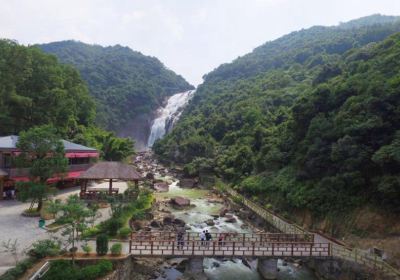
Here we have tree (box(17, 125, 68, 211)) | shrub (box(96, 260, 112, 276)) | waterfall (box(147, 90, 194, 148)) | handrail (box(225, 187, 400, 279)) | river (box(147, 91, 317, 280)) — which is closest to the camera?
shrub (box(96, 260, 112, 276))

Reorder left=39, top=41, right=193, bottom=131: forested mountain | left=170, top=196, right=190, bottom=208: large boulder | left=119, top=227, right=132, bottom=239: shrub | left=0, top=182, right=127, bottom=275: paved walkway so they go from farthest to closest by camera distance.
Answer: left=39, top=41, right=193, bottom=131: forested mountain < left=170, top=196, right=190, bottom=208: large boulder < left=119, top=227, right=132, bottom=239: shrub < left=0, top=182, right=127, bottom=275: paved walkway

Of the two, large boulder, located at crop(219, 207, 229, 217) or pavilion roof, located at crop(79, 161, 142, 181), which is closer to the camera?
pavilion roof, located at crop(79, 161, 142, 181)

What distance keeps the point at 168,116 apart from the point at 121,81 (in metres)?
28.8

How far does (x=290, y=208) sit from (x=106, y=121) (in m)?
86.1

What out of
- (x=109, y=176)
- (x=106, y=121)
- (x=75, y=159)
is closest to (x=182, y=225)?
(x=109, y=176)

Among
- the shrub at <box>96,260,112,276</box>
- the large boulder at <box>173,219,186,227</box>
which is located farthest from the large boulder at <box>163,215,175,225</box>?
the shrub at <box>96,260,112,276</box>

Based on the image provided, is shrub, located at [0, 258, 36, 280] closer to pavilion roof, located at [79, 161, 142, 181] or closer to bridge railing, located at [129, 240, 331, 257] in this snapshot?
bridge railing, located at [129, 240, 331, 257]

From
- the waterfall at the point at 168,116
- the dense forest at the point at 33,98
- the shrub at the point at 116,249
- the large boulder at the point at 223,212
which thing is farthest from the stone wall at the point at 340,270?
the waterfall at the point at 168,116

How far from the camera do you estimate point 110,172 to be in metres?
34.8

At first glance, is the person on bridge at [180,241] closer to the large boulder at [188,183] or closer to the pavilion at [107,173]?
the pavilion at [107,173]

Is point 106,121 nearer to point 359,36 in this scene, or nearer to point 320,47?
point 320,47

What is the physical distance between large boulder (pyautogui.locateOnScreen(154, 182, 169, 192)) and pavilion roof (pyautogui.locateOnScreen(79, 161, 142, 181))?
1875 centimetres

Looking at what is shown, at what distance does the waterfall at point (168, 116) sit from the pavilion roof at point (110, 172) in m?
75.4

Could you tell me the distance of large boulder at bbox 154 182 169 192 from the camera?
54.1 m
